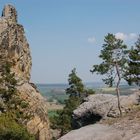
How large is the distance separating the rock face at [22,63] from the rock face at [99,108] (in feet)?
32.5

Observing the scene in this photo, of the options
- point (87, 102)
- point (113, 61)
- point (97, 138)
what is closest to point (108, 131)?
point (97, 138)

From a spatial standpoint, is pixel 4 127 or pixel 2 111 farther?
pixel 2 111

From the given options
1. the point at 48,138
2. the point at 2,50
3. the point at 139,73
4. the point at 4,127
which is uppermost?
the point at 2,50

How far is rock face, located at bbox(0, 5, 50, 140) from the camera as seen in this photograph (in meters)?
76.7

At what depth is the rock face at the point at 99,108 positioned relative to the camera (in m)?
61.4

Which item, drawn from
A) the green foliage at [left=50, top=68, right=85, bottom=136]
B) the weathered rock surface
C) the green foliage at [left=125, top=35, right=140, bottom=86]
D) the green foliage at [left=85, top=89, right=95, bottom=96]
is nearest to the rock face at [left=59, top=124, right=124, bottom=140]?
the weathered rock surface

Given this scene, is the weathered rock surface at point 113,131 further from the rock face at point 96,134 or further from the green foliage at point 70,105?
the green foliage at point 70,105

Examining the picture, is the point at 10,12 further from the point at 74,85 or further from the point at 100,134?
the point at 100,134

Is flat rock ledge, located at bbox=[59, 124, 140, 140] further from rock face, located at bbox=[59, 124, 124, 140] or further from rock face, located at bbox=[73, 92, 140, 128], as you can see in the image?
rock face, located at bbox=[73, 92, 140, 128]

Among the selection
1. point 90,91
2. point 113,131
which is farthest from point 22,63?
point 113,131

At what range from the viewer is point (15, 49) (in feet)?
276

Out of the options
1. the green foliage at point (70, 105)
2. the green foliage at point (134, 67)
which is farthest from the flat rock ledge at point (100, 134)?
the green foliage at point (70, 105)

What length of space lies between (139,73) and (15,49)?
106 feet

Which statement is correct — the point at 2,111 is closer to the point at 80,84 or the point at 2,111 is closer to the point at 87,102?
the point at 87,102
